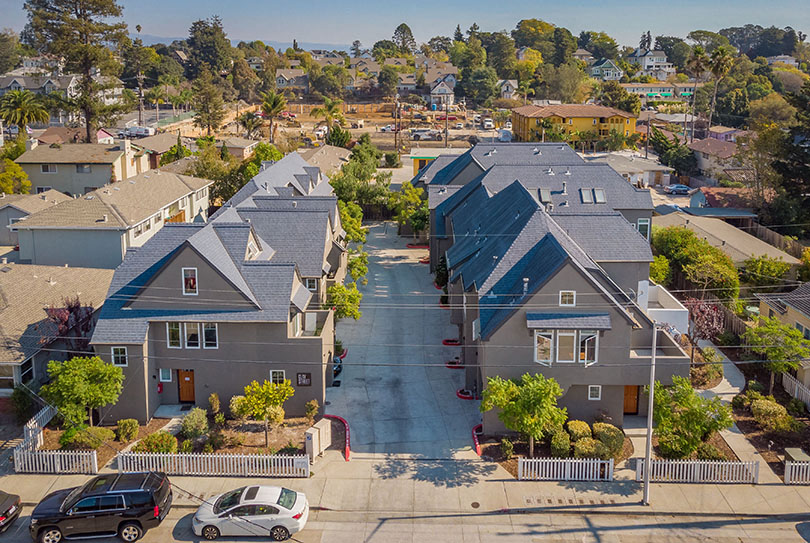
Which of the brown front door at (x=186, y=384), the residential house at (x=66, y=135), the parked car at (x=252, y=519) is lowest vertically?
the parked car at (x=252, y=519)

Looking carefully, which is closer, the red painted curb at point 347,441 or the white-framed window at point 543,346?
the red painted curb at point 347,441

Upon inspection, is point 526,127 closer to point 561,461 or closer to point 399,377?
point 399,377

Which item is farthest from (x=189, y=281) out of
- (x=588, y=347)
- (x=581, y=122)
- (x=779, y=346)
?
(x=581, y=122)

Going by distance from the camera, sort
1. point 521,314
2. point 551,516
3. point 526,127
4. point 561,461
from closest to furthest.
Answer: point 551,516 < point 561,461 < point 521,314 < point 526,127

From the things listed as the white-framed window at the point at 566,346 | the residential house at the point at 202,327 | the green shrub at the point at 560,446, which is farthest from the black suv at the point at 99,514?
the white-framed window at the point at 566,346

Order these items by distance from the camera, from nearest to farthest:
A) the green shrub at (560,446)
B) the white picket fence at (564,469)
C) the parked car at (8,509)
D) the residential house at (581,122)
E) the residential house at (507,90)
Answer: the parked car at (8,509) → the white picket fence at (564,469) → the green shrub at (560,446) → the residential house at (581,122) → the residential house at (507,90)

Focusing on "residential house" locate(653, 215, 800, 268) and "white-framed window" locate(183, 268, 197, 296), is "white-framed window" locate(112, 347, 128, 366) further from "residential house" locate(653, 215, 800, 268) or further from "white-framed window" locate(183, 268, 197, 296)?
"residential house" locate(653, 215, 800, 268)

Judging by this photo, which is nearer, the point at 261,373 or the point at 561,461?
the point at 561,461

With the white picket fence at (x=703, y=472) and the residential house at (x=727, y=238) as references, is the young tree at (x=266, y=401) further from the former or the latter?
the residential house at (x=727, y=238)

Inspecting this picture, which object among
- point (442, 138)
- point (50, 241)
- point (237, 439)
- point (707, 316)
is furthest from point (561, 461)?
point (442, 138)
